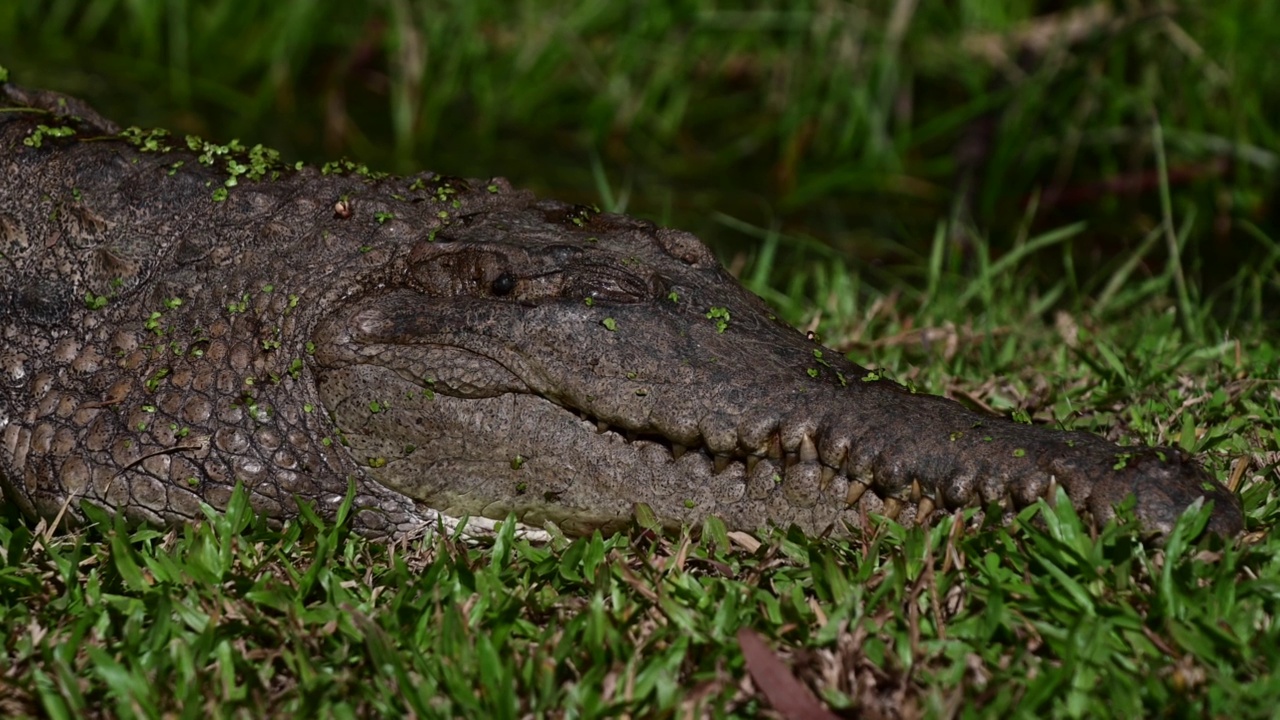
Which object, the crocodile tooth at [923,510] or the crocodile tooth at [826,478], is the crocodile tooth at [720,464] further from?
the crocodile tooth at [923,510]

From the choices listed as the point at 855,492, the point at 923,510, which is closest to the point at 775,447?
the point at 855,492

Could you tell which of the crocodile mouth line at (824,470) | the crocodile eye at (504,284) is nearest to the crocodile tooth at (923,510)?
the crocodile mouth line at (824,470)

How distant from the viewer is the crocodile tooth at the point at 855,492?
2680 mm

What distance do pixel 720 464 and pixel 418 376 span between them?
656 millimetres

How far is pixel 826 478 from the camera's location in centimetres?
271

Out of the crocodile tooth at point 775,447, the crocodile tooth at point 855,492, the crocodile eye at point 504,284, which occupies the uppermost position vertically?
the crocodile eye at point 504,284


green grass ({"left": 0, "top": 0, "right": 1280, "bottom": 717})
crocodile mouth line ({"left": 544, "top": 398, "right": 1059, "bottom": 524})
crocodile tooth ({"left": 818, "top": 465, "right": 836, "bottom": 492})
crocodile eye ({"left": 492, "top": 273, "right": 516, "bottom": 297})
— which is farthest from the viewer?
crocodile eye ({"left": 492, "top": 273, "right": 516, "bottom": 297})

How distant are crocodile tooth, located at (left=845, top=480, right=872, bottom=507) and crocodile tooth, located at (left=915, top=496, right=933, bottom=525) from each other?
0.10 m

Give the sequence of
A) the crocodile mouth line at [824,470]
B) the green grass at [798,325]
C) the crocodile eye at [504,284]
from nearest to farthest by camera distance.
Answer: the green grass at [798,325] → the crocodile mouth line at [824,470] → the crocodile eye at [504,284]

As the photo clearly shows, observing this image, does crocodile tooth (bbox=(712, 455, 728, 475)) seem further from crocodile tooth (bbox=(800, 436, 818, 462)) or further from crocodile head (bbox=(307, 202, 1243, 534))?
crocodile tooth (bbox=(800, 436, 818, 462))

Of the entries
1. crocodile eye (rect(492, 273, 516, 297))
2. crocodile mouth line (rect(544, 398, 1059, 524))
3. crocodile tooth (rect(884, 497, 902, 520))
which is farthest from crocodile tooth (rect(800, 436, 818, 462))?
crocodile eye (rect(492, 273, 516, 297))

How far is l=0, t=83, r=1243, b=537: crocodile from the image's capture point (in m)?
2.70

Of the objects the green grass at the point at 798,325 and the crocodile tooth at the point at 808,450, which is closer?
the green grass at the point at 798,325

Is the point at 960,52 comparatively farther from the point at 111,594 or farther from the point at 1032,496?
the point at 111,594
